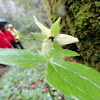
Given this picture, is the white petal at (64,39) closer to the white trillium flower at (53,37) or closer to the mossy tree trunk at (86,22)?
the white trillium flower at (53,37)

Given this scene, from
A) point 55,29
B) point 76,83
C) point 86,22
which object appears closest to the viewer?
point 76,83

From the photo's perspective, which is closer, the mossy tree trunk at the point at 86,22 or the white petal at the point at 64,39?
the white petal at the point at 64,39

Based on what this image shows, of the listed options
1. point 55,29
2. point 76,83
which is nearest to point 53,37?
point 55,29

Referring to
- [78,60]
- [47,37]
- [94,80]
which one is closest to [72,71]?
[94,80]

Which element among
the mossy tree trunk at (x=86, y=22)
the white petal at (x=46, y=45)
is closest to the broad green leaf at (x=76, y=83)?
the white petal at (x=46, y=45)

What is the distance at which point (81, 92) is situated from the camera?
15.1 inches

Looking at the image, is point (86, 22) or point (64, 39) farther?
point (86, 22)

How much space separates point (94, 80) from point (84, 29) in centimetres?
48

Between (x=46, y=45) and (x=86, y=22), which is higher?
(x=86, y=22)

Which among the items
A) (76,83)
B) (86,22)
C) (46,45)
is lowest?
(76,83)

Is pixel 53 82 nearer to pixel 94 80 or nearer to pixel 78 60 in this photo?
pixel 94 80

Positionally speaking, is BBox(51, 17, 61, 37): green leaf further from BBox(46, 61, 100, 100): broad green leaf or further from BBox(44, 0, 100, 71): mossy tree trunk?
BBox(44, 0, 100, 71): mossy tree trunk

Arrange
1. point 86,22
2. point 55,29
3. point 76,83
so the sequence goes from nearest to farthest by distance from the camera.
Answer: point 76,83
point 55,29
point 86,22

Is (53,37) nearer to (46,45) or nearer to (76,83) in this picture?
(46,45)
